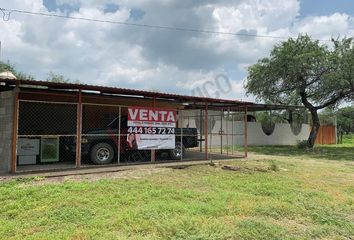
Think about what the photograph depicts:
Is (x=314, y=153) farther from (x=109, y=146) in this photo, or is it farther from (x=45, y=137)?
(x=45, y=137)

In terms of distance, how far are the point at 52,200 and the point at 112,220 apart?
6.29 feet

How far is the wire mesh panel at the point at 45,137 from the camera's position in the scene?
40.6 feet

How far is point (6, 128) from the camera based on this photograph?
36.6 feet

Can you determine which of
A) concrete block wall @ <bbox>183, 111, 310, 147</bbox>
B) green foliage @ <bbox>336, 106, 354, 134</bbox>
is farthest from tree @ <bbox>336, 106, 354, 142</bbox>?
concrete block wall @ <bbox>183, 111, 310, 147</bbox>

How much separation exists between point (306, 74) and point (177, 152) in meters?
12.0

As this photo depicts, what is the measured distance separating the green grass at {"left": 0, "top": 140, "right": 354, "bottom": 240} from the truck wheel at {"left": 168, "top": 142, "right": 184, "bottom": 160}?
13.3 feet

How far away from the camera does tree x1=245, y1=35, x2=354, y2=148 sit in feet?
72.4

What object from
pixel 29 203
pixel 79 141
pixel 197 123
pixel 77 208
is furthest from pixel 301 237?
pixel 197 123

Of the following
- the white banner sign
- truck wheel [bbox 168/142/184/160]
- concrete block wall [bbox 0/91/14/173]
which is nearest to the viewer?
concrete block wall [bbox 0/91/14/173]

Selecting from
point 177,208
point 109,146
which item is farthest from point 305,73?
point 177,208

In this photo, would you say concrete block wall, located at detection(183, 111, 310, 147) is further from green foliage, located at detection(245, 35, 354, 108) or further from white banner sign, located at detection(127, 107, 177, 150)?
white banner sign, located at detection(127, 107, 177, 150)

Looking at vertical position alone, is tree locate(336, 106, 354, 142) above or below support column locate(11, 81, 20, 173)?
above

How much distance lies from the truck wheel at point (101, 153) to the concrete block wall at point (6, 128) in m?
2.75

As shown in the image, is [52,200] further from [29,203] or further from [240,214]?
[240,214]
